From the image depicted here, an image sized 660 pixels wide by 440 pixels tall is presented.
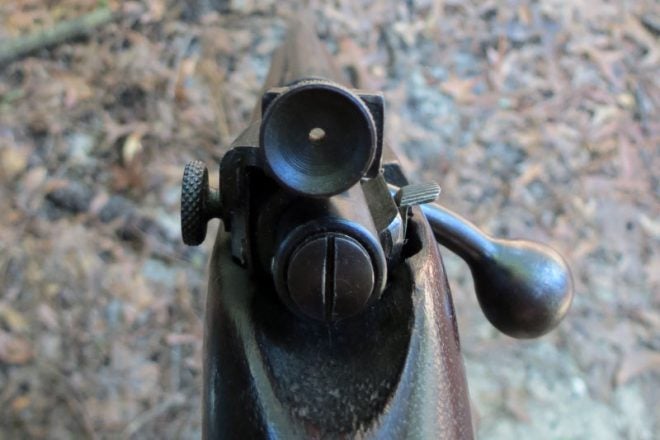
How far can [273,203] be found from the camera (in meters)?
0.98

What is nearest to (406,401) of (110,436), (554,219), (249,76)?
(110,436)

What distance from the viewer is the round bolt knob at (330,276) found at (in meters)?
0.92

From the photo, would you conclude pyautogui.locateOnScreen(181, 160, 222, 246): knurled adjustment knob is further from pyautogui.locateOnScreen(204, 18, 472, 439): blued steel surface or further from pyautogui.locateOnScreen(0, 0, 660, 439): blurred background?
pyautogui.locateOnScreen(0, 0, 660, 439): blurred background

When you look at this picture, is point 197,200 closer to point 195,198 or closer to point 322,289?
point 195,198

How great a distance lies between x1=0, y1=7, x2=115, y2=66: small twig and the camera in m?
3.12

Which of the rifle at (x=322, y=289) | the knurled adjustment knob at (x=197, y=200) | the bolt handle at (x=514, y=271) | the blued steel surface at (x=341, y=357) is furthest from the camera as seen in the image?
the bolt handle at (x=514, y=271)

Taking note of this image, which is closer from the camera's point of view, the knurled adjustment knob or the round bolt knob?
the round bolt knob

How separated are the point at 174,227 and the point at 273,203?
1.92 meters

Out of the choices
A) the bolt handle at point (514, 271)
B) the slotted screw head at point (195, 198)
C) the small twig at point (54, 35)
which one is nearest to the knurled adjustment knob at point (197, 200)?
the slotted screw head at point (195, 198)

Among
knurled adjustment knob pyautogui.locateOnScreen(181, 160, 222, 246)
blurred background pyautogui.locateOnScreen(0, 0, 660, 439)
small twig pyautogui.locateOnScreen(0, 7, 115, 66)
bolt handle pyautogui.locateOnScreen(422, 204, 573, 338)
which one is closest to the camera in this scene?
knurled adjustment knob pyautogui.locateOnScreen(181, 160, 222, 246)

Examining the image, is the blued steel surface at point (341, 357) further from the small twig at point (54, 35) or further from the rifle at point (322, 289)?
the small twig at point (54, 35)

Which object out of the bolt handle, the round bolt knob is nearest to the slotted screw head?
the round bolt knob

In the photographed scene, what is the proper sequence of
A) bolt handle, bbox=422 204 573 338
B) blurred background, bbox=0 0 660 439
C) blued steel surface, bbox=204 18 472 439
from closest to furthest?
blued steel surface, bbox=204 18 472 439, bolt handle, bbox=422 204 573 338, blurred background, bbox=0 0 660 439

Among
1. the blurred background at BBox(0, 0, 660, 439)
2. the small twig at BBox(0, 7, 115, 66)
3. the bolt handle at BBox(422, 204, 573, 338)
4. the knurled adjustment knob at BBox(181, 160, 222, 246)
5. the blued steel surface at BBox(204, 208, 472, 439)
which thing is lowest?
the blurred background at BBox(0, 0, 660, 439)
